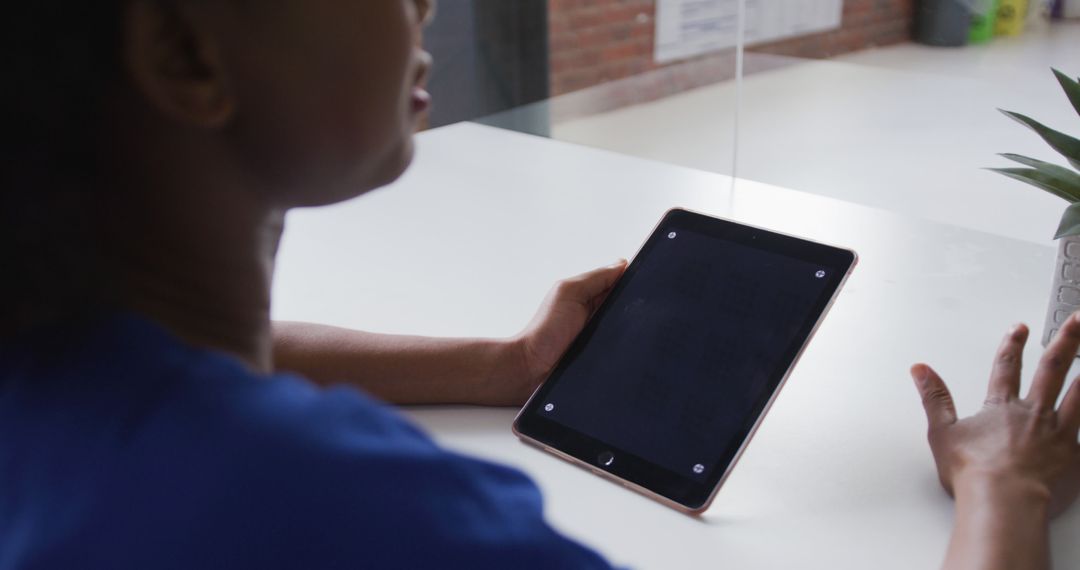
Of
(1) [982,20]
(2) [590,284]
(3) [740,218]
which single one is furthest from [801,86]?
(2) [590,284]

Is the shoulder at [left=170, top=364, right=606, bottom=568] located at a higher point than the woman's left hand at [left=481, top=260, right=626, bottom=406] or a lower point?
higher

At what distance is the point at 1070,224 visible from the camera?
0.77 metres

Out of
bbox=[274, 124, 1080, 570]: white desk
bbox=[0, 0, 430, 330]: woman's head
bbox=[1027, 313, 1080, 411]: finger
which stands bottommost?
bbox=[274, 124, 1080, 570]: white desk

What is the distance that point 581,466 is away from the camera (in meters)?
0.68

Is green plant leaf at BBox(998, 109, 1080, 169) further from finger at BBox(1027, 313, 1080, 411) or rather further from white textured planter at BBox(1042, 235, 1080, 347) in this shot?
finger at BBox(1027, 313, 1080, 411)

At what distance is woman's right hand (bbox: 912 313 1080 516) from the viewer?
624 mm

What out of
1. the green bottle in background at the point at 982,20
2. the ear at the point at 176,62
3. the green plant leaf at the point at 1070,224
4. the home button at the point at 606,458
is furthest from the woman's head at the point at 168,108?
the green bottle in background at the point at 982,20

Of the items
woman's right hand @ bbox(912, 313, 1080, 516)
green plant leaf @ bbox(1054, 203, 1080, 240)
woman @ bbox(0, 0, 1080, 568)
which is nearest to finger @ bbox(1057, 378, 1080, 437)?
woman's right hand @ bbox(912, 313, 1080, 516)

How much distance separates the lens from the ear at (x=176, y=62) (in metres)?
0.33

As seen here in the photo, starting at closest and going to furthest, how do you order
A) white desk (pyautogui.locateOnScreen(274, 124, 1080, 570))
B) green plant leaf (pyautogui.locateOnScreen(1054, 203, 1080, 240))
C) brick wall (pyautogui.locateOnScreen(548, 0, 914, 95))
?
white desk (pyautogui.locateOnScreen(274, 124, 1080, 570)), green plant leaf (pyautogui.locateOnScreen(1054, 203, 1080, 240)), brick wall (pyautogui.locateOnScreen(548, 0, 914, 95))

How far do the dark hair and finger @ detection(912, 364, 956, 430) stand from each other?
55 centimetres

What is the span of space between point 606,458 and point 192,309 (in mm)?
348

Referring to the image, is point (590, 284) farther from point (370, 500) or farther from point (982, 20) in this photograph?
point (982, 20)

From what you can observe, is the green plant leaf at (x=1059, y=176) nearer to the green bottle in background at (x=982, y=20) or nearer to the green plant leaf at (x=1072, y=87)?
the green plant leaf at (x=1072, y=87)
